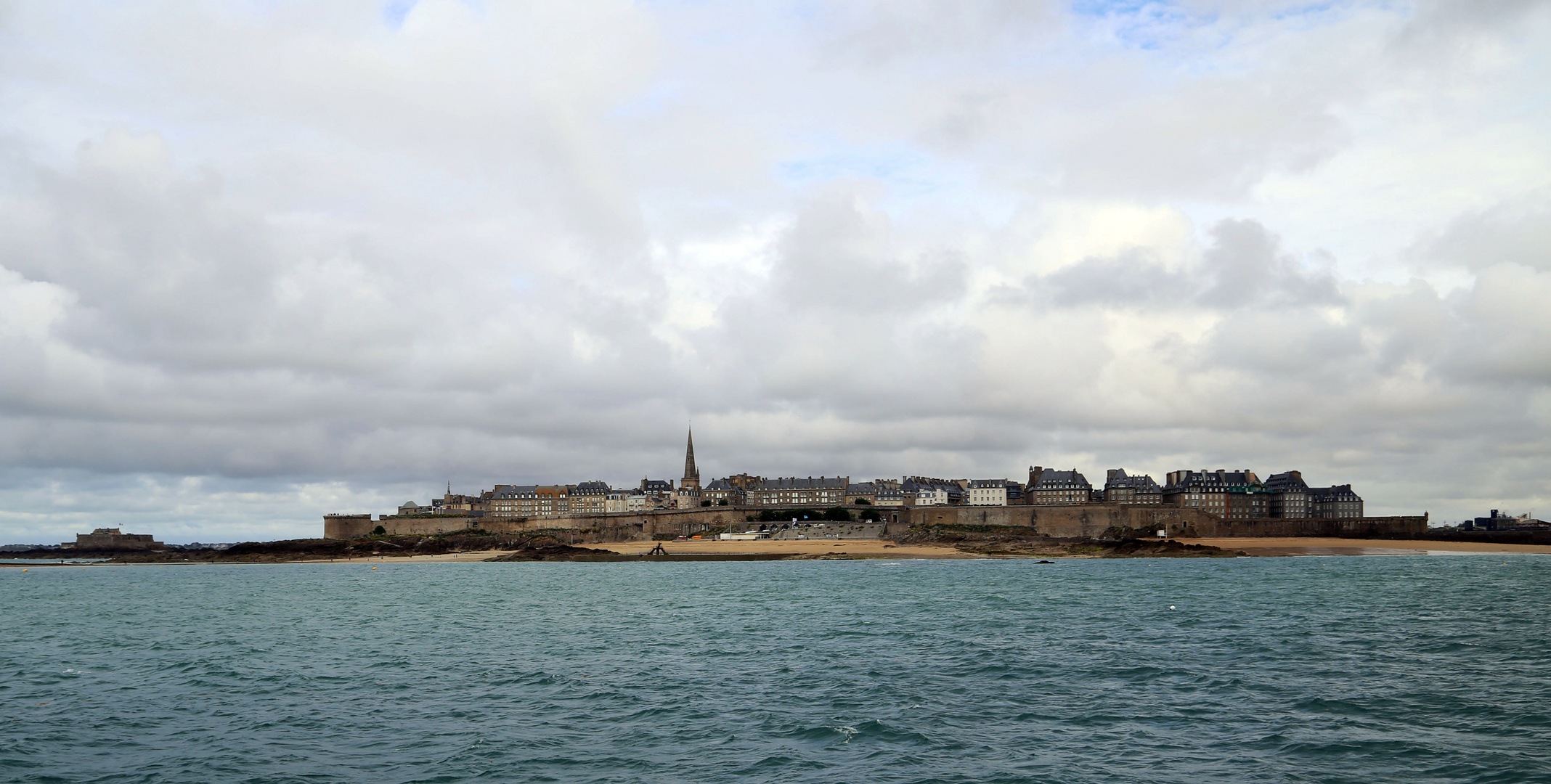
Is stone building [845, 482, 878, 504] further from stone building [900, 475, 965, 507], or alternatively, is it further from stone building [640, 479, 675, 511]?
stone building [640, 479, 675, 511]

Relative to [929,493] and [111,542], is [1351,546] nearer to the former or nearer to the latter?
[929,493]

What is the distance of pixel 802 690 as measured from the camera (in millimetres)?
21812

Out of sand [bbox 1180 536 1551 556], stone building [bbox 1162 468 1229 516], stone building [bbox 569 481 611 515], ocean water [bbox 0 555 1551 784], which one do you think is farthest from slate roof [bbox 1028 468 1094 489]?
ocean water [bbox 0 555 1551 784]

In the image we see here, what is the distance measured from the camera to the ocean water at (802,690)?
1551 cm

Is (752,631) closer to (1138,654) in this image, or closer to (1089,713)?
(1138,654)

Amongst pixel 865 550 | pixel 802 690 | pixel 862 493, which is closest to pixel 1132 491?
pixel 862 493

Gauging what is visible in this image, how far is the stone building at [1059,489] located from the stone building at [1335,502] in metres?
31.7

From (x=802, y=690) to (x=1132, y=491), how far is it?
141m

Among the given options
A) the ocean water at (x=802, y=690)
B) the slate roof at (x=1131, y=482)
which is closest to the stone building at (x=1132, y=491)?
the slate roof at (x=1131, y=482)

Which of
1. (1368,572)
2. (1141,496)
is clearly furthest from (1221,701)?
(1141,496)

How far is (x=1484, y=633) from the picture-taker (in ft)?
97.3

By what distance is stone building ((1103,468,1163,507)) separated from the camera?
151750 mm

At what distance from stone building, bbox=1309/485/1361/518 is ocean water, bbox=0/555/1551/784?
10779cm

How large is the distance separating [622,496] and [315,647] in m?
162
